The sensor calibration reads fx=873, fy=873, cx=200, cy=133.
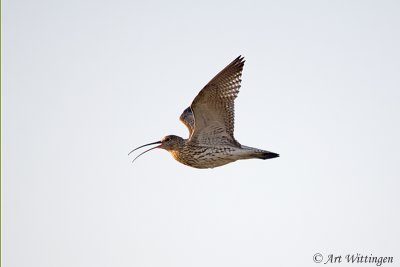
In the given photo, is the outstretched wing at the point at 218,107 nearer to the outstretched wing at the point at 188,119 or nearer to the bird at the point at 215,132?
the bird at the point at 215,132

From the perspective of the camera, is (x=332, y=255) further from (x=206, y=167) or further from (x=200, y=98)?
(x=200, y=98)

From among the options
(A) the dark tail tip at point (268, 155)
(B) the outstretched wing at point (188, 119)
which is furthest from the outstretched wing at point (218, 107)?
(B) the outstretched wing at point (188, 119)

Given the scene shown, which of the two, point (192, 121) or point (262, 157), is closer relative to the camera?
point (262, 157)

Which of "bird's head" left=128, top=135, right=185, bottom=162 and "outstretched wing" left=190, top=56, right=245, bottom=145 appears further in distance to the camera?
"bird's head" left=128, top=135, right=185, bottom=162

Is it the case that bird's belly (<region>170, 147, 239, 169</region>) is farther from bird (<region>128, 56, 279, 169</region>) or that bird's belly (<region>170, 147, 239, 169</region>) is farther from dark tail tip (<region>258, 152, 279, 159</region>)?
dark tail tip (<region>258, 152, 279, 159</region>)

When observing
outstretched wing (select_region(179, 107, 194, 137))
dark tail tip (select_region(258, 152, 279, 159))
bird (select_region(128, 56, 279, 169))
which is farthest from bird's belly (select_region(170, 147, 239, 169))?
outstretched wing (select_region(179, 107, 194, 137))

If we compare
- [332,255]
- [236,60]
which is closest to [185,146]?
[236,60]

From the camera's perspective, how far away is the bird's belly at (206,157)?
18812mm

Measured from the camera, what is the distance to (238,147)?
18844 mm

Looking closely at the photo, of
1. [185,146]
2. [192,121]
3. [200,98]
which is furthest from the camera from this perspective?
[192,121]

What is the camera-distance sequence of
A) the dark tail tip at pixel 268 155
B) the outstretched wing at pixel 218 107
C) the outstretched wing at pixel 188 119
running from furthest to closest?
the outstretched wing at pixel 188 119
the dark tail tip at pixel 268 155
the outstretched wing at pixel 218 107

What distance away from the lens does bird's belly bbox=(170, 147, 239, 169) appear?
18.8 m

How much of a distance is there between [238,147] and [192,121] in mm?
1986

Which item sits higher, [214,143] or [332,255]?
[214,143]
